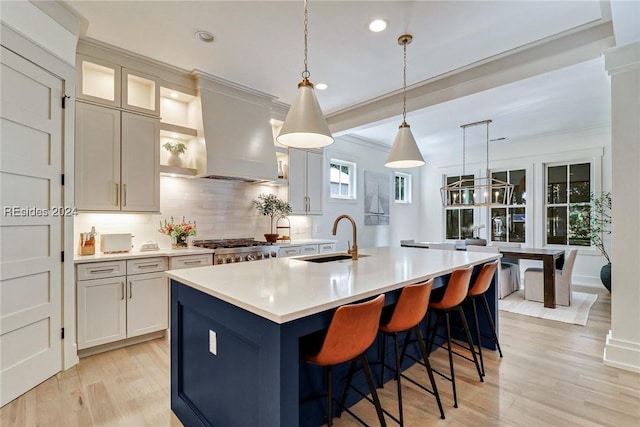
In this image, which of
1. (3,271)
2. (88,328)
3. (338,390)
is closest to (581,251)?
(338,390)

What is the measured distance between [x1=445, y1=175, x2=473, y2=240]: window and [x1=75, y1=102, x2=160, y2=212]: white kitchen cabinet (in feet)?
21.1

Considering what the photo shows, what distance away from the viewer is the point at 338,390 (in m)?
2.05

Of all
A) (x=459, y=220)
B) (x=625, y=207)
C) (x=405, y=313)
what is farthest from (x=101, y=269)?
(x=459, y=220)

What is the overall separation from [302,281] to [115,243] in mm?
2433

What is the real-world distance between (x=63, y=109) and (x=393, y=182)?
592 cm

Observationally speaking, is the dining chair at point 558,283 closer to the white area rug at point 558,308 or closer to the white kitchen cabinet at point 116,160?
the white area rug at point 558,308

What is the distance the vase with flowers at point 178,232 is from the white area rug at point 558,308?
4257 mm

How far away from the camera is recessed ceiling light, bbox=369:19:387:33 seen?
8.69 ft

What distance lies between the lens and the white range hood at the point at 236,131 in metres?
Result: 3.75

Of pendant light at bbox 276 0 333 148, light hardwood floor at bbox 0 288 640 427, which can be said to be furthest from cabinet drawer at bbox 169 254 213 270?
pendant light at bbox 276 0 333 148

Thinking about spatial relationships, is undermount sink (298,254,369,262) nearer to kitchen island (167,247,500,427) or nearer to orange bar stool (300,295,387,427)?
kitchen island (167,247,500,427)

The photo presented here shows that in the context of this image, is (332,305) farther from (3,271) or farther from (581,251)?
(581,251)

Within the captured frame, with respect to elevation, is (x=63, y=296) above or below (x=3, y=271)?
below

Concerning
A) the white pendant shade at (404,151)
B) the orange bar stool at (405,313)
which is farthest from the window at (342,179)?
the orange bar stool at (405,313)
